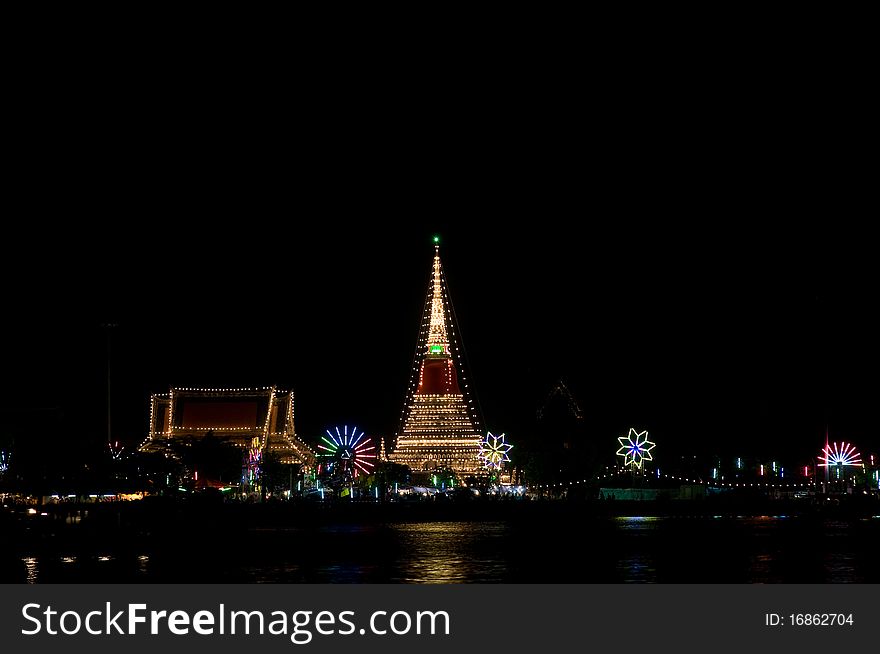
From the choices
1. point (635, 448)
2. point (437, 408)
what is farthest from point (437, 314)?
point (635, 448)

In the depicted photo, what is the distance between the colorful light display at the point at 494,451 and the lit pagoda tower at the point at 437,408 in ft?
2.06

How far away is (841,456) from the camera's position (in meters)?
89.3

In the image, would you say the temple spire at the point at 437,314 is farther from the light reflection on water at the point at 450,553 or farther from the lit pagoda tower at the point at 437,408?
the light reflection on water at the point at 450,553

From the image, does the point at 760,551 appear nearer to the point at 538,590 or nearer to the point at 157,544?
the point at 538,590

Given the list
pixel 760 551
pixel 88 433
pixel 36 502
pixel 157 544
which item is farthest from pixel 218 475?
pixel 760 551

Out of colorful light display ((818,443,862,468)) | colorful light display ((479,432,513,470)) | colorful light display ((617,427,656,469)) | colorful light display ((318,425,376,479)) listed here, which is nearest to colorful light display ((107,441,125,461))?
colorful light display ((318,425,376,479))

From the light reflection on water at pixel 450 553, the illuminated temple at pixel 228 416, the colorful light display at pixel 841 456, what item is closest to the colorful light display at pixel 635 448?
the colorful light display at pixel 841 456

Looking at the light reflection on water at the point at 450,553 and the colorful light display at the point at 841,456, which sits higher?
the colorful light display at the point at 841,456

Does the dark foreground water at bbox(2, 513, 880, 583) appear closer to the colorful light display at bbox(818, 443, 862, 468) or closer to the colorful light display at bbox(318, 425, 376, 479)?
the colorful light display at bbox(818, 443, 862, 468)

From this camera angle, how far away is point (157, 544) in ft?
183

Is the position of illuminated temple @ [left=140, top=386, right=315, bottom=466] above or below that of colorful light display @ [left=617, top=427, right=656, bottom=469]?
above

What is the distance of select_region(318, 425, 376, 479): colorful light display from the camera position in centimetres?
10169

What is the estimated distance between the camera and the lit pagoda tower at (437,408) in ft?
370

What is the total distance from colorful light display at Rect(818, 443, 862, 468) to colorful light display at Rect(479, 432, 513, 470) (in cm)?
2149
